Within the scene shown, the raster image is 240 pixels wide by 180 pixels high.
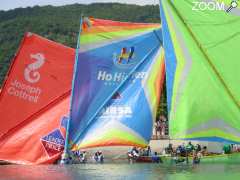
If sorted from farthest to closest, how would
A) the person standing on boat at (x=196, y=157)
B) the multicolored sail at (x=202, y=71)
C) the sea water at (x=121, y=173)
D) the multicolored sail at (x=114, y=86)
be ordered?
the person standing on boat at (x=196, y=157)
the multicolored sail at (x=114, y=86)
the sea water at (x=121, y=173)
the multicolored sail at (x=202, y=71)

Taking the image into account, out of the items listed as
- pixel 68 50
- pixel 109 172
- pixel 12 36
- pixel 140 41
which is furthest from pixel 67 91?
pixel 12 36

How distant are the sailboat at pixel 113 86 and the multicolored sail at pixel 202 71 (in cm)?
940

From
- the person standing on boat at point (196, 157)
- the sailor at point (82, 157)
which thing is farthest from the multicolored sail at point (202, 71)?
the sailor at point (82, 157)

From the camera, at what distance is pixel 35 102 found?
40469 mm

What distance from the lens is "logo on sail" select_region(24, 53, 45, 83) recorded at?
132ft

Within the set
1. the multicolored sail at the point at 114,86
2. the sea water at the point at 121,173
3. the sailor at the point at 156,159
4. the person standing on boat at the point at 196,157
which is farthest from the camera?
the sailor at the point at 156,159

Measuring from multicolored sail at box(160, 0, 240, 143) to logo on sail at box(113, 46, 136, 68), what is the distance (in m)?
9.27

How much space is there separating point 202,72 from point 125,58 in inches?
433

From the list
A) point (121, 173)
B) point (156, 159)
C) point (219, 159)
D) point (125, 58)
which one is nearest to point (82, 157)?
point (156, 159)

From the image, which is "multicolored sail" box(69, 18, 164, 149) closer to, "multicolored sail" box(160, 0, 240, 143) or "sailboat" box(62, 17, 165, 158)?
"sailboat" box(62, 17, 165, 158)

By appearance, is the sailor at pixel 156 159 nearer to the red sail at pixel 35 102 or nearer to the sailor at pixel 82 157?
the sailor at pixel 82 157

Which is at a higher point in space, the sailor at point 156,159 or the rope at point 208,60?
the rope at point 208,60

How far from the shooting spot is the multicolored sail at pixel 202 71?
28.4 m

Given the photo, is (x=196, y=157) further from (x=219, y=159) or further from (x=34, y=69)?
(x=34, y=69)
